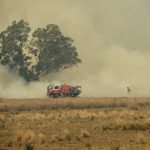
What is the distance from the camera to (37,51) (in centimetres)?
8512

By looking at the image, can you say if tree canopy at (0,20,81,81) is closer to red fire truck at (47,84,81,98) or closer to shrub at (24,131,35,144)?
red fire truck at (47,84,81,98)

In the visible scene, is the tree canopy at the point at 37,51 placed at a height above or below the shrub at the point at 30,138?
above

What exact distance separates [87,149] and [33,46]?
2969 inches

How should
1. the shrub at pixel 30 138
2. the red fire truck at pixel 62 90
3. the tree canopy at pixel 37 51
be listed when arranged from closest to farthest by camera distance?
the shrub at pixel 30 138
the red fire truck at pixel 62 90
the tree canopy at pixel 37 51

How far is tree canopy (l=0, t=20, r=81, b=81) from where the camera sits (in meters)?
83.2

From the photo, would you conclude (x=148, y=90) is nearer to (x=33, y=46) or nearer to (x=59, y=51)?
(x=59, y=51)

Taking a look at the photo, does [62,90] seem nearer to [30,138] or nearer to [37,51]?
[37,51]

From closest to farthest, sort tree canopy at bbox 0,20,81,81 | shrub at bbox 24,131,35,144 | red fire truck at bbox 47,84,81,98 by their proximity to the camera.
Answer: shrub at bbox 24,131,35,144, red fire truck at bbox 47,84,81,98, tree canopy at bbox 0,20,81,81

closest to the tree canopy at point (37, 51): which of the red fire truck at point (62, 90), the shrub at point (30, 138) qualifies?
the red fire truck at point (62, 90)

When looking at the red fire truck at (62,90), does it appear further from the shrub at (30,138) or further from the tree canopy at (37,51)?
the shrub at (30,138)

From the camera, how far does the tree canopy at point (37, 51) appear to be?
83.2 meters

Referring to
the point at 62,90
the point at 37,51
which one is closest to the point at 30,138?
the point at 62,90

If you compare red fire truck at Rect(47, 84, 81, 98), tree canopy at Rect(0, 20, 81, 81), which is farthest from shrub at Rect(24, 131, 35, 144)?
tree canopy at Rect(0, 20, 81, 81)

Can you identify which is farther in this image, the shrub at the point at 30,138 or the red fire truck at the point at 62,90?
the red fire truck at the point at 62,90
